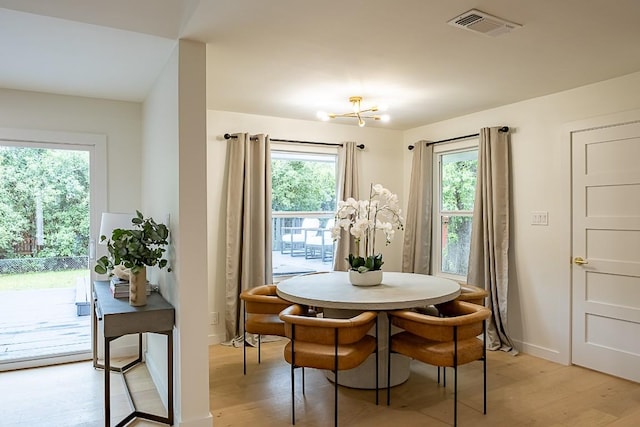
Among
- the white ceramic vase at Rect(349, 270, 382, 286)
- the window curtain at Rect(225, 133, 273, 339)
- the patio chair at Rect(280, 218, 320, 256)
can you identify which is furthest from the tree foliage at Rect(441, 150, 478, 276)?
the window curtain at Rect(225, 133, 273, 339)

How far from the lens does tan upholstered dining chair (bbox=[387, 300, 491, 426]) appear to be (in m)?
2.68

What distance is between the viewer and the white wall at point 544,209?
12.3 feet

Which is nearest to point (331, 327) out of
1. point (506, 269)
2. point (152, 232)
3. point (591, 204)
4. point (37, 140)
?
point (152, 232)

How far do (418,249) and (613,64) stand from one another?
2698mm

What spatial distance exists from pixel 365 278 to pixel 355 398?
888 mm

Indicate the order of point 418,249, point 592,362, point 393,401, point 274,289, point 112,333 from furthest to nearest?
point 418,249
point 274,289
point 592,362
point 393,401
point 112,333

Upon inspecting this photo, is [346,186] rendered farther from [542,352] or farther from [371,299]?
[542,352]

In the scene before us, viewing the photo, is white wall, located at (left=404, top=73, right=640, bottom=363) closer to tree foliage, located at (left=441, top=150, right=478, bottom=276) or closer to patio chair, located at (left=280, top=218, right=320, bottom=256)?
tree foliage, located at (left=441, top=150, right=478, bottom=276)

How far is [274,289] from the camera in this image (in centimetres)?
384

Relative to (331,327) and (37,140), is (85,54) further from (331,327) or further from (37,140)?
(331,327)

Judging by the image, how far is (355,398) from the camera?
308cm

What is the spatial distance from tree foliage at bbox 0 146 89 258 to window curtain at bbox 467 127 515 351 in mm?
3789

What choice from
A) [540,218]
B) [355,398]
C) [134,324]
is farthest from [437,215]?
[134,324]

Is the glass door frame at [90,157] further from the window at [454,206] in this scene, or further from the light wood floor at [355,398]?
the window at [454,206]
